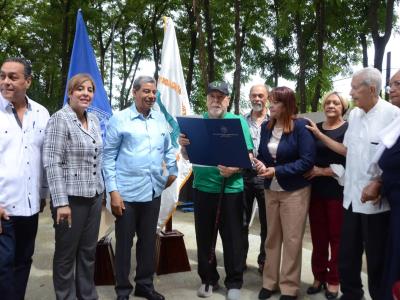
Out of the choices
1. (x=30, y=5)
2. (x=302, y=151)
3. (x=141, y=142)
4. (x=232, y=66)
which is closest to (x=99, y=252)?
(x=141, y=142)

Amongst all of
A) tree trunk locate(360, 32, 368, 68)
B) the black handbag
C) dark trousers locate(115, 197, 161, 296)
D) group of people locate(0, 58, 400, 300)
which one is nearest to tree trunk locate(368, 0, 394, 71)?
tree trunk locate(360, 32, 368, 68)

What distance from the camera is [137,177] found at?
3656 mm

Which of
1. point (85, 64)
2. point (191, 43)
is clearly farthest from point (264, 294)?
point (191, 43)

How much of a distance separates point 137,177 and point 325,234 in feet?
6.08

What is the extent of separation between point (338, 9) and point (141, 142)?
10.7 m

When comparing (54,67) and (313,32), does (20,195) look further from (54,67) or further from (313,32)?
(54,67)

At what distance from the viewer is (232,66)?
1878 cm

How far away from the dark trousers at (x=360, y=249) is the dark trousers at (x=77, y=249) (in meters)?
2.04

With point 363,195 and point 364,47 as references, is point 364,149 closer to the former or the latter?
point 363,195

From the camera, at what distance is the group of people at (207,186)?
9.96 ft

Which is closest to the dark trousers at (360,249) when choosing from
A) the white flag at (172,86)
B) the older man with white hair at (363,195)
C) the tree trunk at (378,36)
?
the older man with white hair at (363,195)

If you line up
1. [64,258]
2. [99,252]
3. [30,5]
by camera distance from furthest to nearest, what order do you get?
[30,5] → [99,252] → [64,258]

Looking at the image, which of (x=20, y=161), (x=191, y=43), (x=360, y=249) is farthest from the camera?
(x=191, y=43)

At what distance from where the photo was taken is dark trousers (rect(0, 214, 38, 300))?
2953mm
